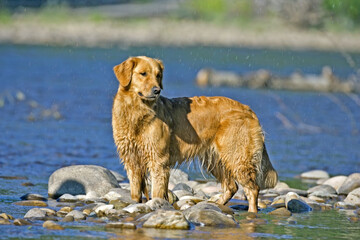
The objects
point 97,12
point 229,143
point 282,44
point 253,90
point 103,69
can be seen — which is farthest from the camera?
point 97,12

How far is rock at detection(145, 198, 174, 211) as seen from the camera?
27.5 feet

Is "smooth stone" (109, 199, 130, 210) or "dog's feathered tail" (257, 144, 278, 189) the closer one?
"smooth stone" (109, 199, 130, 210)

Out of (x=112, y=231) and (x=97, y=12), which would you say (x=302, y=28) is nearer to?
Answer: (x=97, y=12)

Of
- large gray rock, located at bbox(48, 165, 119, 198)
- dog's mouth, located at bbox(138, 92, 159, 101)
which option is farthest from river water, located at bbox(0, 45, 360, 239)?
dog's mouth, located at bbox(138, 92, 159, 101)

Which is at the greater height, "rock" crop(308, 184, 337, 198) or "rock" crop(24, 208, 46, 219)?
"rock" crop(24, 208, 46, 219)

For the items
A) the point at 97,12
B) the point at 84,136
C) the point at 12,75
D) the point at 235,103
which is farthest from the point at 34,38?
the point at 235,103

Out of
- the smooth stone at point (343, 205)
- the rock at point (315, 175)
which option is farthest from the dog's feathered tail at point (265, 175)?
the rock at point (315, 175)

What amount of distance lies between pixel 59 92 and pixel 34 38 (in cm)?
3102

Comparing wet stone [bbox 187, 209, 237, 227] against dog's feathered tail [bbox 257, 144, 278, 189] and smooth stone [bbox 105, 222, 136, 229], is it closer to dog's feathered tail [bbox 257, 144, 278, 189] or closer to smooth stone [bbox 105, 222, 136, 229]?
smooth stone [bbox 105, 222, 136, 229]

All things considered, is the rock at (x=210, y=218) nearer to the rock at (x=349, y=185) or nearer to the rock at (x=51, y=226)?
the rock at (x=51, y=226)

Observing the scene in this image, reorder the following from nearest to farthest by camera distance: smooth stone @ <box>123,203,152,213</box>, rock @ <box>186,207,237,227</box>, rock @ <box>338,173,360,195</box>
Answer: rock @ <box>186,207,237,227</box> → smooth stone @ <box>123,203,152,213</box> → rock @ <box>338,173,360,195</box>

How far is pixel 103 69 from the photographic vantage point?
3438 cm

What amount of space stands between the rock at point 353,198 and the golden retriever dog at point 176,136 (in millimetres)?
1192

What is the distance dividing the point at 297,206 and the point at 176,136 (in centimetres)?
185
